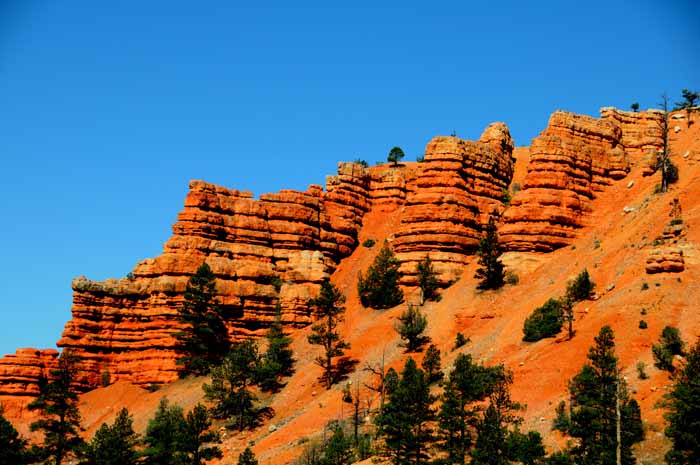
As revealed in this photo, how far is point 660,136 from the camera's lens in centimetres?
11031

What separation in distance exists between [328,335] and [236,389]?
10362 mm

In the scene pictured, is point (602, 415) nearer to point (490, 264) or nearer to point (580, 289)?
point (580, 289)

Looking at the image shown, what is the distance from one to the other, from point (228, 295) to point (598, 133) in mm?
45560

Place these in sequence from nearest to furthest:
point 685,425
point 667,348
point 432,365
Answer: point 685,425 < point 667,348 < point 432,365

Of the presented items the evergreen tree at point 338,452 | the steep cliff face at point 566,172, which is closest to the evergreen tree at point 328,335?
the evergreen tree at point 338,452

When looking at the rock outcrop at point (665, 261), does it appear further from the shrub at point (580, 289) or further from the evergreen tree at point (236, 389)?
the evergreen tree at point (236, 389)

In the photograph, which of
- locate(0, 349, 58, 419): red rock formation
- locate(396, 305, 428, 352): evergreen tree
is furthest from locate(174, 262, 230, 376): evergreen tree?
locate(396, 305, 428, 352): evergreen tree

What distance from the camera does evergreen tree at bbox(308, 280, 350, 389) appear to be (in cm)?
8612

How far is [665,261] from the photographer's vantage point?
242 feet

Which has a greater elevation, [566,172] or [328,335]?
[566,172]

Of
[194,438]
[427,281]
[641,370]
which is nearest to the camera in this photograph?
[641,370]

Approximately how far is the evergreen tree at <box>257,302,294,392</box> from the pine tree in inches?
1356

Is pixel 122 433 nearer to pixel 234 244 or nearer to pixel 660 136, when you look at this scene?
pixel 234 244

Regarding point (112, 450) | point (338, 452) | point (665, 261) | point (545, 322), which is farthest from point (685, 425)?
point (112, 450)
